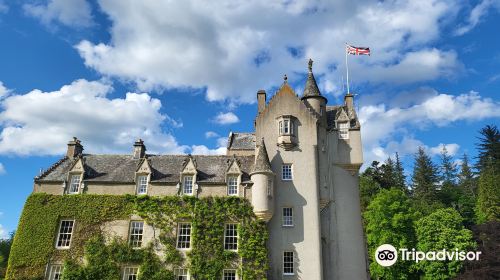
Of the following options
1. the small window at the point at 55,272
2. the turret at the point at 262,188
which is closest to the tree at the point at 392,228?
the turret at the point at 262,188

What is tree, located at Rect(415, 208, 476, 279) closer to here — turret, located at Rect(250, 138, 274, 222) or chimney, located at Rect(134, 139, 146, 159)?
turret, located at Rect(250, 138, 274, 222)

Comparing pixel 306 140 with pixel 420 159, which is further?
pixel 420 159

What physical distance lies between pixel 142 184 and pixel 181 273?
8.92 metres

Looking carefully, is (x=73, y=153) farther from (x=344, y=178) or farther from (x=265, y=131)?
(x=344, y=178)

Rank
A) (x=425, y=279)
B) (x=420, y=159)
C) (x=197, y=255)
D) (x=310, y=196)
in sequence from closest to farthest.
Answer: (x=197, y=255) < (x=310, y=196) < (x=425, y=279) < (x=420, y=159)

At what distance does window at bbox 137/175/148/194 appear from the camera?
110 ft

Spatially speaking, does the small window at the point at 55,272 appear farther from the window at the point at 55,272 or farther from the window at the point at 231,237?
the window at the point at 231,237

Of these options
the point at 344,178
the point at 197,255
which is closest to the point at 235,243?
the point at 197,255

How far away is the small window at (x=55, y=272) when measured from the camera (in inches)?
1204

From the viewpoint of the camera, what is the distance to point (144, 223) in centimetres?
3195

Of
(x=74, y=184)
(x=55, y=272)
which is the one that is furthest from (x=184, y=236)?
(x=74, y=184)

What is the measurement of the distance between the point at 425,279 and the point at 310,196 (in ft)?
71.8

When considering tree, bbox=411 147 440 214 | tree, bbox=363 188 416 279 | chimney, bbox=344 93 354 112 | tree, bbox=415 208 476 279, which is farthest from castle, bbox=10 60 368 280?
tree, bbox=411 147 440 214

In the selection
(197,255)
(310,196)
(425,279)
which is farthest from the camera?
(425,279)
